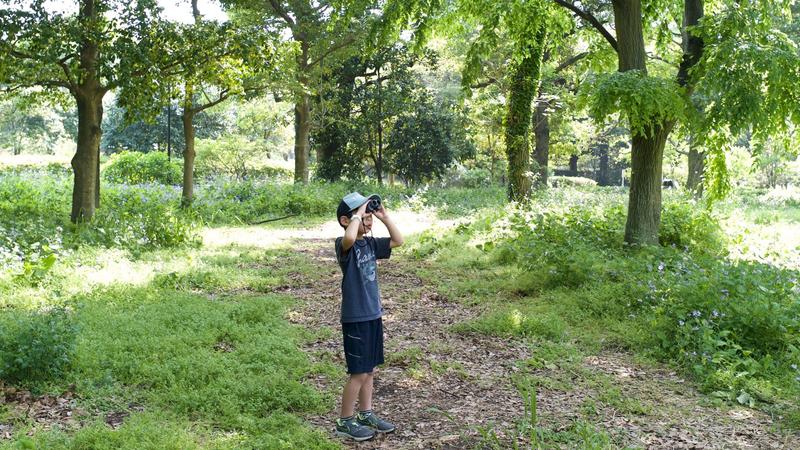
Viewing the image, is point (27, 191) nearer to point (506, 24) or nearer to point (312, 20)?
point (312, 20)

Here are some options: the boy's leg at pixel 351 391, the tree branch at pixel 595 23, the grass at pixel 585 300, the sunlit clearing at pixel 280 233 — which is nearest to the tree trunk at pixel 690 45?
the tree branch at pixel 595 23

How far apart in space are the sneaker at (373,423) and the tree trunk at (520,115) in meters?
11.2

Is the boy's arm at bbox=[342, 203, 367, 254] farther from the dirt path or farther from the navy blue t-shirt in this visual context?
the dirt path

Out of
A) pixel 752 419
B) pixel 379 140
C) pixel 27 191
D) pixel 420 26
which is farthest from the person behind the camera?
pixel 379 140

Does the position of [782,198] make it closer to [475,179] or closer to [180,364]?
[475,179]

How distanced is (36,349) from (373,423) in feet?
8.56

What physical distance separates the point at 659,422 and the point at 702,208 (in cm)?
946

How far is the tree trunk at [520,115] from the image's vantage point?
1450cm

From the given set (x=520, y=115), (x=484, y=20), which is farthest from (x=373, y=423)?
(x=520, y=115)

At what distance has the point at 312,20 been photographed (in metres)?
19.5

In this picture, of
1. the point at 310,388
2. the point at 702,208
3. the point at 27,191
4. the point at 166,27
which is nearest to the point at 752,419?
the point at 310,388

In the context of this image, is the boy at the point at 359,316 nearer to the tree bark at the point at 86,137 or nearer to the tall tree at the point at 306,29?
the tree bark at the point at 86,137

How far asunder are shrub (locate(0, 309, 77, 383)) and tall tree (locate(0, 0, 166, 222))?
6.15 metres

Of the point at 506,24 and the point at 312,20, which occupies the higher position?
the point at 312,20
